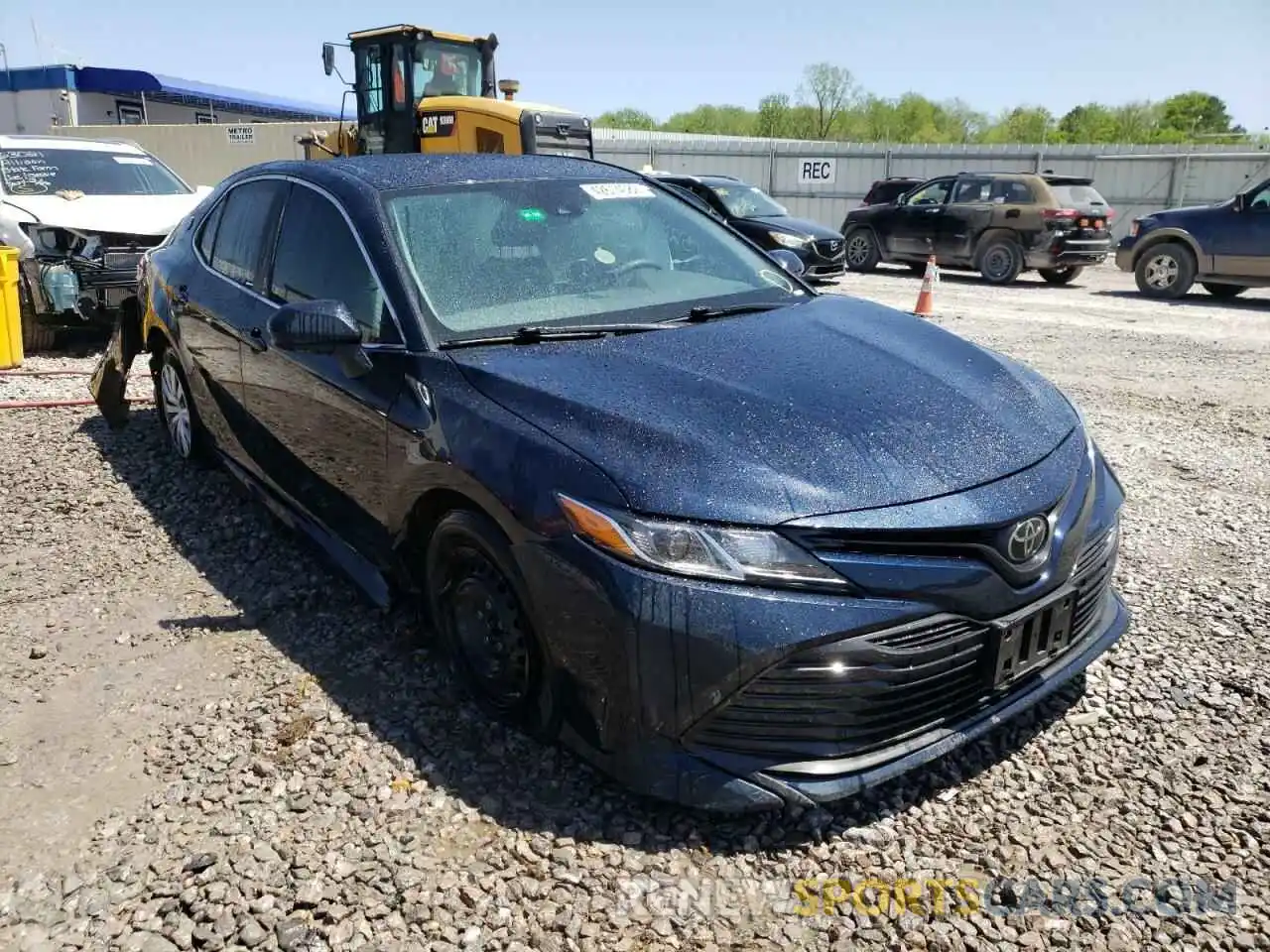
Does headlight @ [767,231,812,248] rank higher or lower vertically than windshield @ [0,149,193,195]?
lower

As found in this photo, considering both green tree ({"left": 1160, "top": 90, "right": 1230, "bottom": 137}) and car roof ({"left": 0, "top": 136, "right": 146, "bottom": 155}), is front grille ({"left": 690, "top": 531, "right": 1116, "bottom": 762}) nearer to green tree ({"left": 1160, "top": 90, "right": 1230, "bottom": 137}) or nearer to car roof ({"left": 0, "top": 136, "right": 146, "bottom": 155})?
car roof ({"left": 0, "top": 136, "right": 146, "bottom": 155})

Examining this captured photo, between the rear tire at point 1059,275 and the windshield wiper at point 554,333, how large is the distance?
14.7 m

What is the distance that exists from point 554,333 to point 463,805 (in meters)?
1.47

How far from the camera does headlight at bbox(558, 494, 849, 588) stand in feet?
7.67

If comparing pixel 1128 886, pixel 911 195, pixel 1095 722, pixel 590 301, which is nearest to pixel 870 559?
pixel 1128 886

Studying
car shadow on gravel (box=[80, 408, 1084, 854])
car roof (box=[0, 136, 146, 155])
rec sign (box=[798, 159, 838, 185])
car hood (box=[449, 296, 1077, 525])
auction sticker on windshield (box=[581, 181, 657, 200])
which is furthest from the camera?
rec sign (box=[798, 159, 838, 185])

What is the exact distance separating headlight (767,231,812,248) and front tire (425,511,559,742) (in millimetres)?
11750

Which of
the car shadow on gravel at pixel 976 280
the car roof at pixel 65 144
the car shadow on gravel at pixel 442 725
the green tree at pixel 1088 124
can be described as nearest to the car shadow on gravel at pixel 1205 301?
the car shadow on gravel at pixel 976 280

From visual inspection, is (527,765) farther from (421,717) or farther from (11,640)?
(11,640)

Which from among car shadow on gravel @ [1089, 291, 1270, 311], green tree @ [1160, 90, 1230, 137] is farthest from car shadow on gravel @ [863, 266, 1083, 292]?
green tree @ [1160, 90, 1230, 137]

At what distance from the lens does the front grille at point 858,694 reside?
2.35m

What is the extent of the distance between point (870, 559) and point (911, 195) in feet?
52.5

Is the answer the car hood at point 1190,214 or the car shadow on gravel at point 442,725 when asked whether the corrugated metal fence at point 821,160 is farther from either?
the car shadow on gravel at point 442,725

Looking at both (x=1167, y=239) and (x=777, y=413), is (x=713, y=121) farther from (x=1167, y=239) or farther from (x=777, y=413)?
(x=777, y=413)
